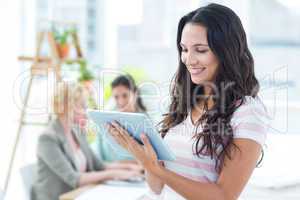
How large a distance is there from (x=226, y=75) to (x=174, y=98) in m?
0.35

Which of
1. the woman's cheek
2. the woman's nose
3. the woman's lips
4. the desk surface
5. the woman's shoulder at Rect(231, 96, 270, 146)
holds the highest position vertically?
the woman's nose

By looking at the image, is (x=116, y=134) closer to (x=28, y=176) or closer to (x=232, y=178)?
(x=232, y=178)

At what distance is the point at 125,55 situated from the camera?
13.7 ft

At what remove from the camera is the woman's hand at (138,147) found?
149 centimetres

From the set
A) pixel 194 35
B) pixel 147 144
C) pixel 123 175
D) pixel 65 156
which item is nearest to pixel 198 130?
pixel 147 144

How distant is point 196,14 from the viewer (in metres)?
1.52

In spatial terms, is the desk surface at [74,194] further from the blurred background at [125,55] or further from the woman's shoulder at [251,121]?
the woman's shoulder at [251,121]

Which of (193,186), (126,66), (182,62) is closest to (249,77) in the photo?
(182,62)

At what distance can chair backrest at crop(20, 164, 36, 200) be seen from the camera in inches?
108

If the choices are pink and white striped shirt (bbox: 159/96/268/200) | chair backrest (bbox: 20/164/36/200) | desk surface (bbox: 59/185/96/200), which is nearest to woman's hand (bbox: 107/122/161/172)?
pink and white striped shirt (bbox: 159/96/268/200)

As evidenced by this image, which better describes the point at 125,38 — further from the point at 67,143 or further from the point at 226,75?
the point at 226,75

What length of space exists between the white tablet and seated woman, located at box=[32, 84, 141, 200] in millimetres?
1230

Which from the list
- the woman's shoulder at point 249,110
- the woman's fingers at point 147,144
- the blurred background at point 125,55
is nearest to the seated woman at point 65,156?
the blurred background at point 125,55

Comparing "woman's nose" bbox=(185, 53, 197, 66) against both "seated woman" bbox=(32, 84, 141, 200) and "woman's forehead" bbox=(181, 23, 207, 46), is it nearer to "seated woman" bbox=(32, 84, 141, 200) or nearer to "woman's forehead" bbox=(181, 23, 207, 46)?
"woman's forehead" bbox=(181, 23, 207, 46)
